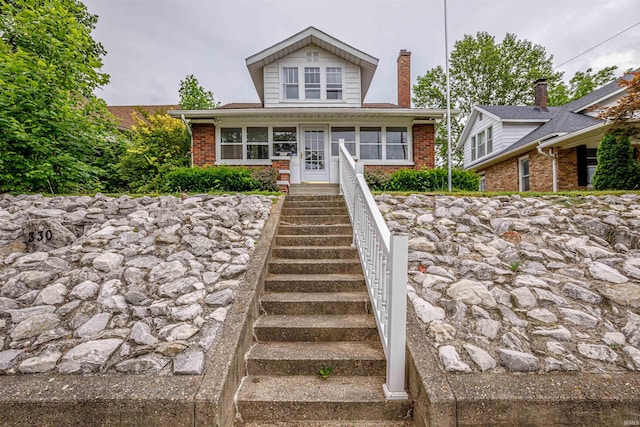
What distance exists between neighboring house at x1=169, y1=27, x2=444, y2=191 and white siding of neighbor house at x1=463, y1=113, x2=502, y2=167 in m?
5.28

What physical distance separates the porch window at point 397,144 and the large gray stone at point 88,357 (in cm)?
906

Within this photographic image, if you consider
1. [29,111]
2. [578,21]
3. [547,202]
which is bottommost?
[547,202]

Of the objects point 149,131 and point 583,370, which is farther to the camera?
point 149,131

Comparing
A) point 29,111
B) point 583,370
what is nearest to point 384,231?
point 583,370

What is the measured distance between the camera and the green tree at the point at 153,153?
10.4 m

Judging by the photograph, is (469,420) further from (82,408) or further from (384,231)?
(82,408)

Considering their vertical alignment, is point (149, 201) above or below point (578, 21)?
below

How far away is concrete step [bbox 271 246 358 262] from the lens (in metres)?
3.69

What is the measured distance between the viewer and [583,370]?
1.93 m

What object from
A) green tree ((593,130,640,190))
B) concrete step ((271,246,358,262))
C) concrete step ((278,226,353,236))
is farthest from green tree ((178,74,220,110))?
green tree ((593,130,640,190))

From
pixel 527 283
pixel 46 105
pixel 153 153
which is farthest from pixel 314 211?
pixel 153 153

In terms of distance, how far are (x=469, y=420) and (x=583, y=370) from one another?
2.70ft

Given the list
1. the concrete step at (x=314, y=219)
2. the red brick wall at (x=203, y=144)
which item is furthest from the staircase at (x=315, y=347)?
the red brick wall at (x=203, y=144)

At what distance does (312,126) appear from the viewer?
998 centimetres
